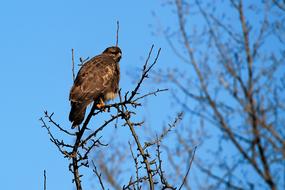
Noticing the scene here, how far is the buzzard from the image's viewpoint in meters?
5.68

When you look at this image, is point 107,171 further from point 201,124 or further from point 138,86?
point 138,86

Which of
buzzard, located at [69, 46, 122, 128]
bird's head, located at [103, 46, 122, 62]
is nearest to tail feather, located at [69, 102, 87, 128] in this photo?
buzzard, located at [69, 46, 122, 128]

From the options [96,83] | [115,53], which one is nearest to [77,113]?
[96,83]

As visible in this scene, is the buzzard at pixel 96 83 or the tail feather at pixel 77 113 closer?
the tail feather at pixel 77 113

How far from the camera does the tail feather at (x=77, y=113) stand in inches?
197

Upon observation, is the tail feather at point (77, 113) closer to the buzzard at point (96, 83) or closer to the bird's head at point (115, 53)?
the buzzard at point (96, 83)

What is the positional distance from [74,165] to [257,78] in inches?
330

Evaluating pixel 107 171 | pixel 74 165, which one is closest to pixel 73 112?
pixel 74 165

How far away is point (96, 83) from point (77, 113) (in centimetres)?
114

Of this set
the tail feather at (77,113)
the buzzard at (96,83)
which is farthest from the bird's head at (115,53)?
the tail feather at (77,113)

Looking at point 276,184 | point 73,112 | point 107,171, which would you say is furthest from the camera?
point 107,171

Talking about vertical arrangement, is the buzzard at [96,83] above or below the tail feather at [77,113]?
above

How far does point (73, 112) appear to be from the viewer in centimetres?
A: 529

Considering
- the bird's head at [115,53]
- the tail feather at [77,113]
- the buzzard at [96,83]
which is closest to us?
the tail feather at [77,113]
